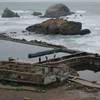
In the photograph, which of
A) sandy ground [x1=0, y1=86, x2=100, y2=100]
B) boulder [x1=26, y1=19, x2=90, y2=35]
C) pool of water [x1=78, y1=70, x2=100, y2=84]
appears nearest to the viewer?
sandy ground [x1=0, y1=86, x2=100, y2=100]

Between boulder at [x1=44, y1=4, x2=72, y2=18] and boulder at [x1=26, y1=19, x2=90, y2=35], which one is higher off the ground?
boulder at [x1=26, y1=19, x2=90, y2=35]

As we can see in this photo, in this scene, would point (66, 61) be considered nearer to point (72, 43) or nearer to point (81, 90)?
point (81, 90)

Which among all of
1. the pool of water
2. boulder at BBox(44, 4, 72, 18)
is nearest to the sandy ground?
the pool of water

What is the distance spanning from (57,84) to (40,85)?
65.4 inches

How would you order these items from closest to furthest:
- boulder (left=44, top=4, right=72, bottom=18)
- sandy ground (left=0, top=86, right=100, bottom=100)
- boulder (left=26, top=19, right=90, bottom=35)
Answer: sandy ground (left=0, top=86, right=100, bottom=100)
boulder (left=26, top=19, right=90, bottom=35)
boulder (left=44, top=4, right=72, bottom=18)

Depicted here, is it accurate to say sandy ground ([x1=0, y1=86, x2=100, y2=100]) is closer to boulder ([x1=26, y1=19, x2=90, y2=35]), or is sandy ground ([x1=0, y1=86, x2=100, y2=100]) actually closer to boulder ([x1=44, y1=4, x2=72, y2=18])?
boulder ([x1=26, y1=19, x2=90, y2=35])

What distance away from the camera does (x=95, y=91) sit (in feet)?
108

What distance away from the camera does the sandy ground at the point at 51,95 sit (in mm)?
31156

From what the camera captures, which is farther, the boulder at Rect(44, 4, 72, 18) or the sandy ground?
the boulder at Rect(44, 4, 72, 18)

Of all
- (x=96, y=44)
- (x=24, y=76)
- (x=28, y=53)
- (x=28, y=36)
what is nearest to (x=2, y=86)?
(x=24, y=76)

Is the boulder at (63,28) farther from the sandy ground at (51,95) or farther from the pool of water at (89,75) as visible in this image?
the sandy ground at (51,95)

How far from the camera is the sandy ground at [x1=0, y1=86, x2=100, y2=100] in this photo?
31.2 metres

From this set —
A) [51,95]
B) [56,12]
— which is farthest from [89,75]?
[56,12]

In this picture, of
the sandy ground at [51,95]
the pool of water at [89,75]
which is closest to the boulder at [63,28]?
the pool of water at [89,75]
